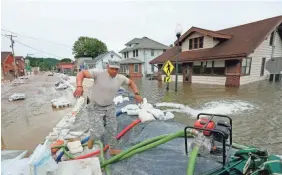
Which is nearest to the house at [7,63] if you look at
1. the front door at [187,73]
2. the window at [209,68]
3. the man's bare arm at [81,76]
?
the front door at [187,73]

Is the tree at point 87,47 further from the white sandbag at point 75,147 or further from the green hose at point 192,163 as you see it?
the green hose at point 192,163

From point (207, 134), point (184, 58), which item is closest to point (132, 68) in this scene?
point (184, 58)

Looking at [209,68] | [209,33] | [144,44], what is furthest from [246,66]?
[144,44]

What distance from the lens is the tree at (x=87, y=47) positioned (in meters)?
49.3

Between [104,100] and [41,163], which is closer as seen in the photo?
[41,163]

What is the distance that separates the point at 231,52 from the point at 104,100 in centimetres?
1011

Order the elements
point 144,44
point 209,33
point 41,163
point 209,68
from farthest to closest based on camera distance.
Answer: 1. point 144,44
2. point 209,68
3. point 209,33
4. point 41,163

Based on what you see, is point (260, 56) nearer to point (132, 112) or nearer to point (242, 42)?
point (242, 42)

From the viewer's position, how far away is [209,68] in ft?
39.6

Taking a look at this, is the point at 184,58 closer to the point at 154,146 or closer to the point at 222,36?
the point at 222,36

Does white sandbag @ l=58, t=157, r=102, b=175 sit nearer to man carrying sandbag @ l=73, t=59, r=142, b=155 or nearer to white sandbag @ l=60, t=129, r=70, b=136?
man carrying sandbag @ l=73, t=59, r=142, b=155

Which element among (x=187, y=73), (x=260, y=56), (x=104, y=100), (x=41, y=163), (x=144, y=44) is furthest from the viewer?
(x=144, y=44)

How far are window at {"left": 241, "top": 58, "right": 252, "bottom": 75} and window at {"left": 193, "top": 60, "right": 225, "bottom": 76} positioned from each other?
118cm

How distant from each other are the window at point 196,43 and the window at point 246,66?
3515 mm
